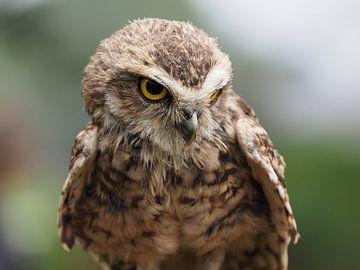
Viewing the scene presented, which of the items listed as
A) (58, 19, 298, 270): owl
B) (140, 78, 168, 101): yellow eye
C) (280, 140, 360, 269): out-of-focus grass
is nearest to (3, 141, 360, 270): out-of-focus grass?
(280, 140, 360, 269): out-of-focus grass

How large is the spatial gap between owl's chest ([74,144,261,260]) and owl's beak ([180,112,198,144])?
225mm

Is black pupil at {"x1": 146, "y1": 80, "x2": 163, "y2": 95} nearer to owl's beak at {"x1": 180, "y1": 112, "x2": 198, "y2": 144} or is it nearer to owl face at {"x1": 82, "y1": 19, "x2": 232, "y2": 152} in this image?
owl face at {"x1": 82, "y1": 19, "x2": 232, "y2": 152}

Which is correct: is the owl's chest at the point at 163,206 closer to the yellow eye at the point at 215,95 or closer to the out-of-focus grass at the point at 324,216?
the yellow eye at the point at 215,95

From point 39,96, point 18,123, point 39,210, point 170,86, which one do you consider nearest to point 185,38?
point 170,86

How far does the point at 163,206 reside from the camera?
2.66m

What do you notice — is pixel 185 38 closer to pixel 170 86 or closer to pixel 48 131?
pixel 170 86

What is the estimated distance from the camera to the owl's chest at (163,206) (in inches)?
104

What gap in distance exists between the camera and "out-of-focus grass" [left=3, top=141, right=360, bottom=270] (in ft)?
19.1

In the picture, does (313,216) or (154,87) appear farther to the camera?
(313,216)

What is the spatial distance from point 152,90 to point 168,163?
0.34 m

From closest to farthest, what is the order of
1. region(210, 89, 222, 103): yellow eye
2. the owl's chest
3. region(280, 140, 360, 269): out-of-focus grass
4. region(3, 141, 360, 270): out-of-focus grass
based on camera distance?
region(210, 89, 222, 103): yellow eye < the owl's chest < region(3, 141, 360, 270): out-of-focus grass < region(280, 140, 360, 269): out-of-focus grass

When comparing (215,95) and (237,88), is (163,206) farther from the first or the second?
(237,88)

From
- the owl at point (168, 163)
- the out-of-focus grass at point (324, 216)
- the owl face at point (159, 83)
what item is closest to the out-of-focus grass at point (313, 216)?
the out-of-focus grass at point (324, 216)

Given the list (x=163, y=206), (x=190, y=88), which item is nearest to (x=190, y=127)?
(x=190, y=88)
